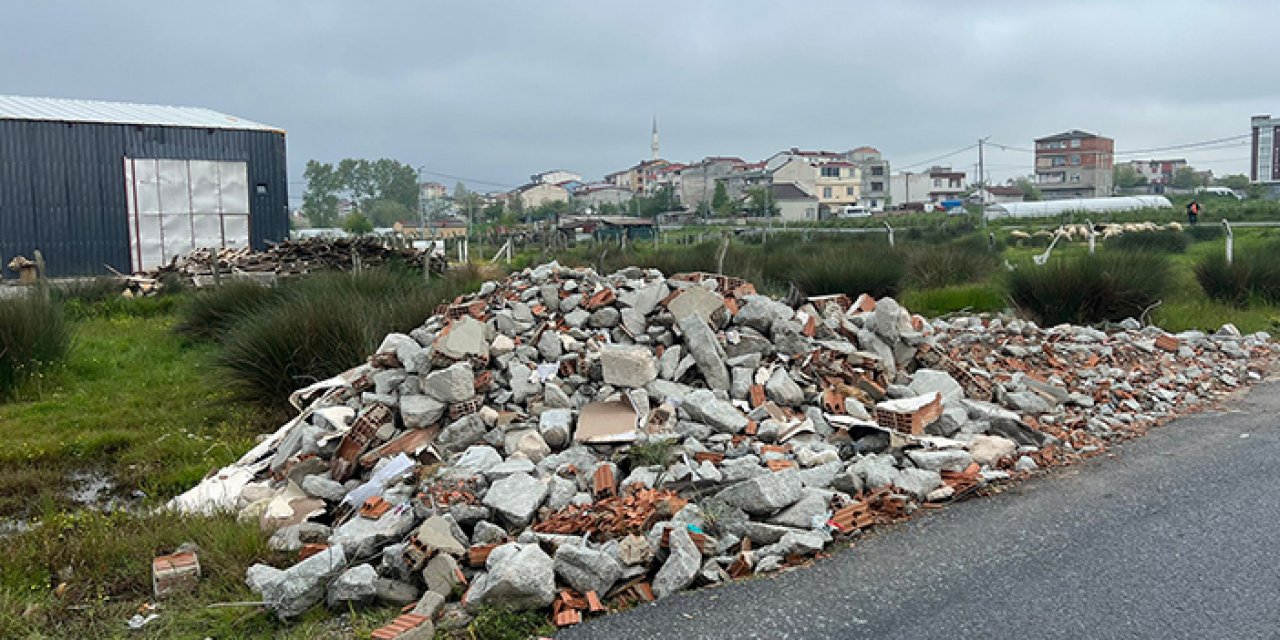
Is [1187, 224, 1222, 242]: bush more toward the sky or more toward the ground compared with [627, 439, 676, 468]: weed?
more toward the sky

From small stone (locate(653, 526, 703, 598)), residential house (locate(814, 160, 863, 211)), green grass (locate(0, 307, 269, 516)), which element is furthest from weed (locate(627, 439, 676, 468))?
residential house (locate(814, 160, 863, 211))

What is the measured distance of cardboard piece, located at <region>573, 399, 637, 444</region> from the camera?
19.8ft

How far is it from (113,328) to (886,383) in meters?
12.9

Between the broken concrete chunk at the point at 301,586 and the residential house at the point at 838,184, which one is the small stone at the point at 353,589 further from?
the residential house at the point at 838,184

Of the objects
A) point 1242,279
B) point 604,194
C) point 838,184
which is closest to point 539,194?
point 604,194

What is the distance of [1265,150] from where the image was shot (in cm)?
9812

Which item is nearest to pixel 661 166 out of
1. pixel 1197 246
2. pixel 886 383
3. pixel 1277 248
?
pixel 1197 246

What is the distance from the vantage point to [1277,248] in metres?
16.3

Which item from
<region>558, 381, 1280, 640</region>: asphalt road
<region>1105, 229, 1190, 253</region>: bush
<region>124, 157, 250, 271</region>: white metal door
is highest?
<region>124, 157, 250, 271</region>: white metal door

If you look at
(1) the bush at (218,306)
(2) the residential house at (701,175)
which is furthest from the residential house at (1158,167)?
(1) the bush at (218,306)

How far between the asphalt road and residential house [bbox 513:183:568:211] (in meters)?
112

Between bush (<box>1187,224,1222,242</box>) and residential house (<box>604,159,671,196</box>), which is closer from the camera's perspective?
bush (<box>1187,224,1222,242</box>)

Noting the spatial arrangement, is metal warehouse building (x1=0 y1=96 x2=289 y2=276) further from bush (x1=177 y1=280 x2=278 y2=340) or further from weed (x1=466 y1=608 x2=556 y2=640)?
weed (x1=466 y1=608 x2=556 y2=640)

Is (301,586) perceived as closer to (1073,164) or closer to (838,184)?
(838,184)
